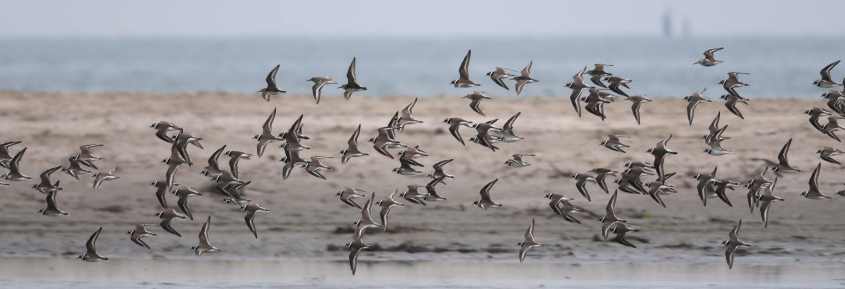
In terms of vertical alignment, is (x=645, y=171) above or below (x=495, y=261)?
above

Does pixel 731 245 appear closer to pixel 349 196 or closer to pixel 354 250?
pixel 354 250

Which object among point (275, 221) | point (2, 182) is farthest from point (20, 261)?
point (275, 221)

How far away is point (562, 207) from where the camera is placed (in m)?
27.3

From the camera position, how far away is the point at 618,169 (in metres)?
32.0

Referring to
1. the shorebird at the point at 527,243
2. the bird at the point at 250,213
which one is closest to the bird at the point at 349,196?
the bird at the point at 250,213

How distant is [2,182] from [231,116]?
9824mm

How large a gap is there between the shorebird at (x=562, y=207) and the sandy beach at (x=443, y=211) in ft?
1.38

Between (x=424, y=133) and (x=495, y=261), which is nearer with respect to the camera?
(x=495, y=261)

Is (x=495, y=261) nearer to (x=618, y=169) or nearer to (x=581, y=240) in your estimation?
(x=581, y=240)

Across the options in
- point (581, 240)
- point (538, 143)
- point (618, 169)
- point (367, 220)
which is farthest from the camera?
point (538, 143)

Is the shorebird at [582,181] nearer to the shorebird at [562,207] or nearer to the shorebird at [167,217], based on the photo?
the shorebird at [562,207]

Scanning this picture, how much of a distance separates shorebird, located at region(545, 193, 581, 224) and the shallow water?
3.56 feet

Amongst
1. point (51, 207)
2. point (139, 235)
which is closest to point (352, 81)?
point (139, 235)

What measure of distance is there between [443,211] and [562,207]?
8.81ft
